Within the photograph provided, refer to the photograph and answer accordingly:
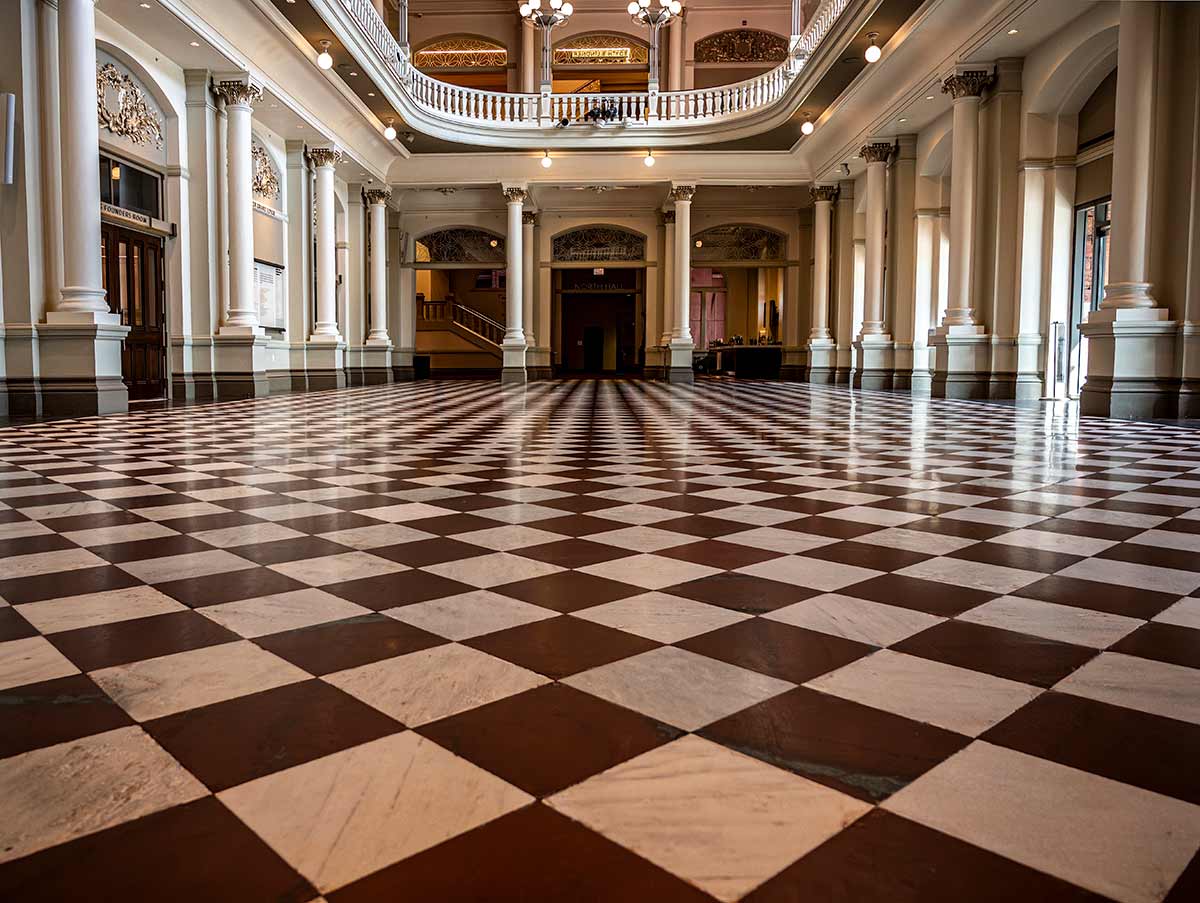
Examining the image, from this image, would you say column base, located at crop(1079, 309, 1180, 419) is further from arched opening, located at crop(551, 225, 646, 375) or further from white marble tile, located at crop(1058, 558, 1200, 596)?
arched opening, located at crop(551, 225, 646, 375)

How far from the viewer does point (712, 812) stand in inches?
50.6

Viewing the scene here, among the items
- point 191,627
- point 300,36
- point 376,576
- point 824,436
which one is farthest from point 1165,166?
point 300,36

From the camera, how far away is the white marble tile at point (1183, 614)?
2.24m

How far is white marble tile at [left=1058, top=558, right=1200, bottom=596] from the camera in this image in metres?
2.59

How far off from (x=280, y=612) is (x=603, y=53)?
2845cm

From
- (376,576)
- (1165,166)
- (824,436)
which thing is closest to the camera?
(376,576)

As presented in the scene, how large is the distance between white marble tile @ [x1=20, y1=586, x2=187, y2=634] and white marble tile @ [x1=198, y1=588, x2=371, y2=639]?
0.15 meters

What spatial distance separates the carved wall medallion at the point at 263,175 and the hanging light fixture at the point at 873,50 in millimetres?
10454

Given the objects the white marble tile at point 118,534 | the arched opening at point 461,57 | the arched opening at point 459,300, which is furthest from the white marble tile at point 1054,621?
the arched opening at point 461,57

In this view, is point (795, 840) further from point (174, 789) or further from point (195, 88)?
point (195, 88)

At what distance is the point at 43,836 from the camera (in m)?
1.21

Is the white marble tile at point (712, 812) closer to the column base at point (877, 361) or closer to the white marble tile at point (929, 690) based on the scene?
the white marble tile at point (929, 690)

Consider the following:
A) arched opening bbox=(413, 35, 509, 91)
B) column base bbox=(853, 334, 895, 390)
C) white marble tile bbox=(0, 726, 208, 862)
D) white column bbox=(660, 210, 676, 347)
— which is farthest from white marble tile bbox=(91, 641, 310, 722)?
arched opening bbox=(413, 35, 509, 91)

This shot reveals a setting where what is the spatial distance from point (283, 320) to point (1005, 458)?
48.1ft
